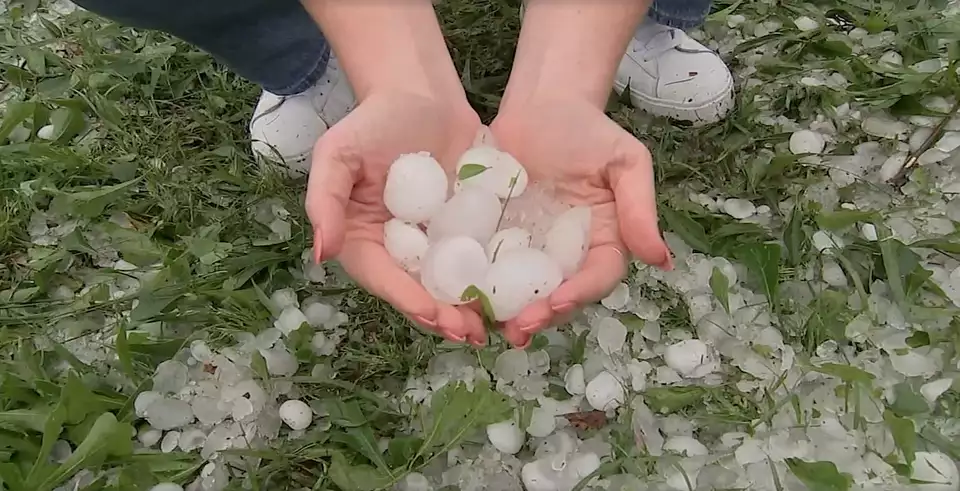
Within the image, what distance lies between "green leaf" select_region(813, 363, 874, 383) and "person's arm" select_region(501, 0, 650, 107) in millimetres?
335

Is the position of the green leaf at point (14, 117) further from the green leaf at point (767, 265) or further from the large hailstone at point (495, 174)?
the green leaf at point (767, 265)

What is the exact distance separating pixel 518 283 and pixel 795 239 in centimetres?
40

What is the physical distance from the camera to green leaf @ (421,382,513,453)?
88cm

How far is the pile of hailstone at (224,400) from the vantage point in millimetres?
948

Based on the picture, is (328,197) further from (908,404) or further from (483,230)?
(908,404)

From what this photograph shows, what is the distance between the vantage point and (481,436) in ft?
3.09

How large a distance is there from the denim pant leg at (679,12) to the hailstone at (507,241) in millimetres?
448

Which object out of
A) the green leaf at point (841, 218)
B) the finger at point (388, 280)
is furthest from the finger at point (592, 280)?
the green leaf at point (841, 218)

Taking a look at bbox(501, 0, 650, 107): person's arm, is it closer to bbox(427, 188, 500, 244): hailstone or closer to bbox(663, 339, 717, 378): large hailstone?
bbox(427, 188, 500, 244): hailstone

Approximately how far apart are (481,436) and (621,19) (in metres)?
0.45

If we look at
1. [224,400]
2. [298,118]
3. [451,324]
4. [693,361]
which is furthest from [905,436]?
[298,118]

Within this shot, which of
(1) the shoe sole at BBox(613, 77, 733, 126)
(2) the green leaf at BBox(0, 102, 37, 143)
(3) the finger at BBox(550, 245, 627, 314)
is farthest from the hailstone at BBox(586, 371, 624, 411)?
(2) the green leaf at BBox(0, 102, 37, 143)

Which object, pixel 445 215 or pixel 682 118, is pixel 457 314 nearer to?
pixel 445 215

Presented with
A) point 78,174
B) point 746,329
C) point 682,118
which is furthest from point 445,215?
point 78,174
